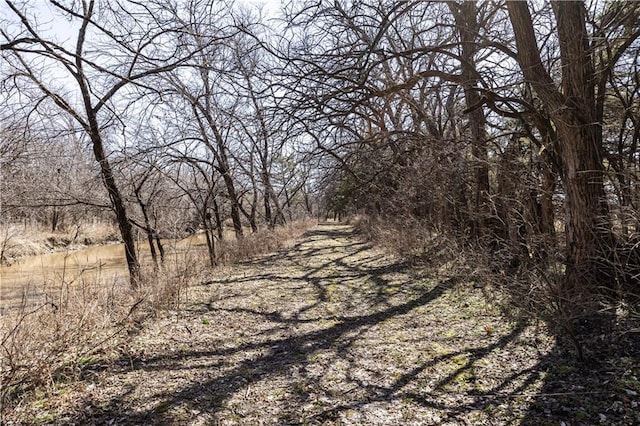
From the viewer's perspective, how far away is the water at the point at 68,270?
434 cm

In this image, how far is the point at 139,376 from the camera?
3238 millimetres

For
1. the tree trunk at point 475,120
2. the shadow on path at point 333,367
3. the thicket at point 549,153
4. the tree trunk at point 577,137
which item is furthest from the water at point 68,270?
the tree trunk at point 475,120

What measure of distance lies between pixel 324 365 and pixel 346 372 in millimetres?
255

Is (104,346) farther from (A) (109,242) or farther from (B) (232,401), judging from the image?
(A) (109,242)

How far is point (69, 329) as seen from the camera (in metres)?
3.59

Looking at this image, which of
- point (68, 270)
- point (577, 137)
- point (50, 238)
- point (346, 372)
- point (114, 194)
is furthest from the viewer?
point (50, 238)

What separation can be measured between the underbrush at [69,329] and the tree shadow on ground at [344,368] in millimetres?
374

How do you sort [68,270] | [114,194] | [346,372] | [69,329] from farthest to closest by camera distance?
[68,270]
[114,194]
[69,329]
[346,372]

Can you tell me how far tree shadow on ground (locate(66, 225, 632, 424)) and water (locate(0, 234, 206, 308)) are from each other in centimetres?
136

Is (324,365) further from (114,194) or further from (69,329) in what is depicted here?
(114,194)

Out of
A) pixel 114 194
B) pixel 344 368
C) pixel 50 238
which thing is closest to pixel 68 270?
pixel 114 194

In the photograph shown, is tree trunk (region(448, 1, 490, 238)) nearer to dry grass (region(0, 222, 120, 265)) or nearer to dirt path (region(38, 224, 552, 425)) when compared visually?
dirt path (region(38, 224, 552, 425))

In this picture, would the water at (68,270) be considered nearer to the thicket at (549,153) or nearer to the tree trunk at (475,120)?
the thicket at (549,153)

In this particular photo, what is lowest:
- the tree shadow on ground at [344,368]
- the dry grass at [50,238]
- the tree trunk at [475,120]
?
the tree shadow on ground at [344,368]
